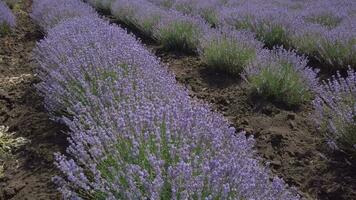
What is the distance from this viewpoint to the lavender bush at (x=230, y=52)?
175 inches

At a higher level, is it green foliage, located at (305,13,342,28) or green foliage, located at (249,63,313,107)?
green foliage, located at (305,13,342,28)

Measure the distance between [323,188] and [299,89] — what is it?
1.31m

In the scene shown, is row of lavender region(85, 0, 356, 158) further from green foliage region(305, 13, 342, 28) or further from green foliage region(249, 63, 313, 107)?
green foliage region(305, 13, 342, 28)

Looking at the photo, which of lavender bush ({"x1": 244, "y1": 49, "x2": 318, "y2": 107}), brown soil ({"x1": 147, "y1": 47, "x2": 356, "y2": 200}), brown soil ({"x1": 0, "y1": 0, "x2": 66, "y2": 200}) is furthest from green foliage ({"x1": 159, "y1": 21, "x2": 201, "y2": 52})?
brown soil ({"x1": 0, "y1": 0, "x2": 66, "y2": 200})

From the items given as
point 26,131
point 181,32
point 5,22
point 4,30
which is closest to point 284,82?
point 181,32

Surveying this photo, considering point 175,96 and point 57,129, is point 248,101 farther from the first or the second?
point 57,129

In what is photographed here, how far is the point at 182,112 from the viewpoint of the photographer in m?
2.39

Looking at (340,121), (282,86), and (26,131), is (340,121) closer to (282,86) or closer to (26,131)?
(282,86)

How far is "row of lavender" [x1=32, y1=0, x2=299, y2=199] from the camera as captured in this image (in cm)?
178

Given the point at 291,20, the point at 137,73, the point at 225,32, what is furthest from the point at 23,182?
the point at 291,20

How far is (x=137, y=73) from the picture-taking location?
125 inches

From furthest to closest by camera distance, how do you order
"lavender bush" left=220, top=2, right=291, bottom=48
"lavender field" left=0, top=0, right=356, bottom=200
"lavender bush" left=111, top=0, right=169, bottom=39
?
1. "lavender bush" left=111, top=0, right=169, bottom=39
2. "lavender bush" left=220, top=2, right=291, bottom=48
3. "lavender field" left=0, top=0, right=356, bottom=200

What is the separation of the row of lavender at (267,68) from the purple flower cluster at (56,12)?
892mm

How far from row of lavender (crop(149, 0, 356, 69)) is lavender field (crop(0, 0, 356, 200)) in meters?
0.02
